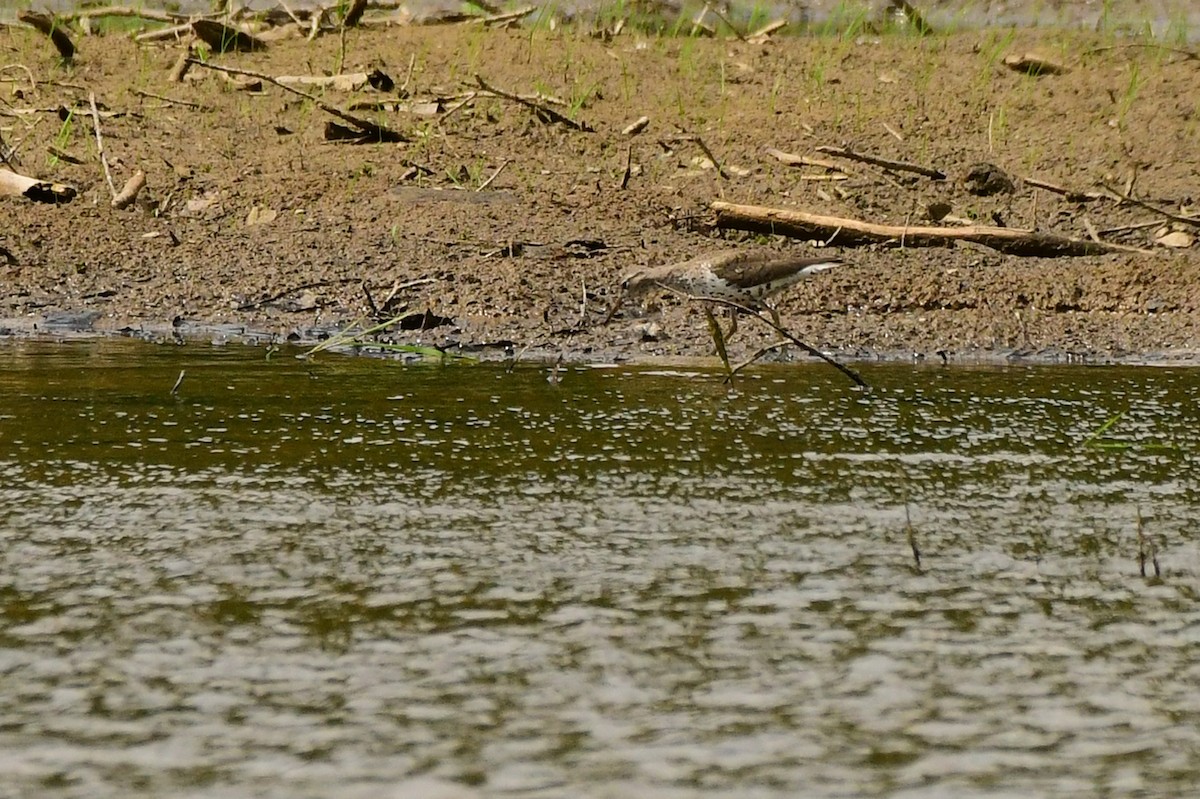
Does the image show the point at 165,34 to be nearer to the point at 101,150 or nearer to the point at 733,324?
the point at 101,150

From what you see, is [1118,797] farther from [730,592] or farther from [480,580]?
[480,580]

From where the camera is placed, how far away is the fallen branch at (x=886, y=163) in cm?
954

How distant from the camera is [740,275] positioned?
720 cm

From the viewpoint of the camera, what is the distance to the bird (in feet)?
23.6

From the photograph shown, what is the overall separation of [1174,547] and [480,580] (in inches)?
65.6

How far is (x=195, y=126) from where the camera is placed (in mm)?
10766

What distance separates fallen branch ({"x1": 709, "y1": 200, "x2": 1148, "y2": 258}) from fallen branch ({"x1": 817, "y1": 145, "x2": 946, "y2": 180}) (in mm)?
796

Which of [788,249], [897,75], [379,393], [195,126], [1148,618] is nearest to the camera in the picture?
[1148,618]

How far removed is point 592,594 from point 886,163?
6.21 meters

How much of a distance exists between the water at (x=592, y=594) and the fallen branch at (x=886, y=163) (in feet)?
11.1

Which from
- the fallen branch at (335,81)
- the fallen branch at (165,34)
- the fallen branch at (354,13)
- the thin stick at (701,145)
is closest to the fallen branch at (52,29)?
the fallen branch at (165,34)

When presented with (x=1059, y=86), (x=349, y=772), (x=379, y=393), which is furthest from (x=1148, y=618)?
(x=1059, y=86)

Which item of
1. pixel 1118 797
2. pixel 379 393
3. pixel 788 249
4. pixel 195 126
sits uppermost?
pixel 195 126

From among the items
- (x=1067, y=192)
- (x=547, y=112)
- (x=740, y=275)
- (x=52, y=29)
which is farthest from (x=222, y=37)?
(x=740, y=275)
